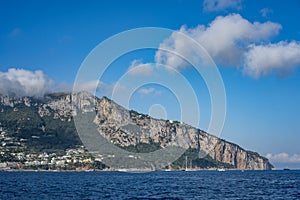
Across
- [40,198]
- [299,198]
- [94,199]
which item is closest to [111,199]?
[94,199]

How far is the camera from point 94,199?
67.0 meters

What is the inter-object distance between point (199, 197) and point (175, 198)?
14.8 ft

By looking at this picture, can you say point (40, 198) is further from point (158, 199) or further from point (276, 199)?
point (276, 199)

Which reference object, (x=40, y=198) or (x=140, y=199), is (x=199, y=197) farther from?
(x=40, y=198)

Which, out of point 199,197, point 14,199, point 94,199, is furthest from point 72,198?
point 199,197

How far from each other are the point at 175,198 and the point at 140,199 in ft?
18.9

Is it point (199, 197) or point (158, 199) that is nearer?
point (158, 199)

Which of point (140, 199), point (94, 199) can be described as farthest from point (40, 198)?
point (140, 199)

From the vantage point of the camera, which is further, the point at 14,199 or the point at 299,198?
the point at 299,198

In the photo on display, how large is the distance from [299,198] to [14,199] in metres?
45.4

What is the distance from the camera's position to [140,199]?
219 ft

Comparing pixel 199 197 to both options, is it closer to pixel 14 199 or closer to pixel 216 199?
pixel 216 199

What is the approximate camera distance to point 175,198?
6856 centimetres

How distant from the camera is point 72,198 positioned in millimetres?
68688
